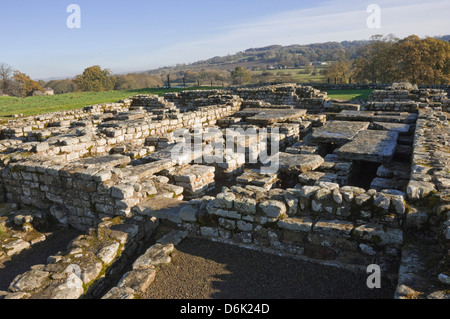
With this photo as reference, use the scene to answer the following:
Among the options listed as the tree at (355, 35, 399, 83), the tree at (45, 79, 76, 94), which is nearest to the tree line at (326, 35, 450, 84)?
the tree at (355, 35, 399, 83)

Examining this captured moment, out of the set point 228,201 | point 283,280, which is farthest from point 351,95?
point 283,280

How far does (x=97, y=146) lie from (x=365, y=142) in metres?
7.56

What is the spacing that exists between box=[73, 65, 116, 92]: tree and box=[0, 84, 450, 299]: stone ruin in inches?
1799

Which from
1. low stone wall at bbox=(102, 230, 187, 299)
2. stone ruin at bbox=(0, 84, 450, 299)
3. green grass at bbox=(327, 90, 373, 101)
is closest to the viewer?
low stone wall at bbox=(102, 230, 187, 299)

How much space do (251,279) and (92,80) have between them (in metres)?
56.7

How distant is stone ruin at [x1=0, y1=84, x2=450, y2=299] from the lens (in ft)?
13.3

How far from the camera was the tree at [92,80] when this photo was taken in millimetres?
53094

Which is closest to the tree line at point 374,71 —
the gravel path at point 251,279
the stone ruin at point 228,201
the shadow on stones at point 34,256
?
the stone ruin at point 228,201

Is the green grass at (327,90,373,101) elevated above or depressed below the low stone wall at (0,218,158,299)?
above

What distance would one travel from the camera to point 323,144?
28.8 feet

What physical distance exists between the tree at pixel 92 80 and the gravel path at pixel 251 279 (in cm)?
5398

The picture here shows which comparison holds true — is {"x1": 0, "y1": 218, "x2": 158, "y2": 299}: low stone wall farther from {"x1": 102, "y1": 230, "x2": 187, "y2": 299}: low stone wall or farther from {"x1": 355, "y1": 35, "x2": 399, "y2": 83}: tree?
{"x1": 355, "y1": 35, "x2": 399, "y2": 83}: tree
